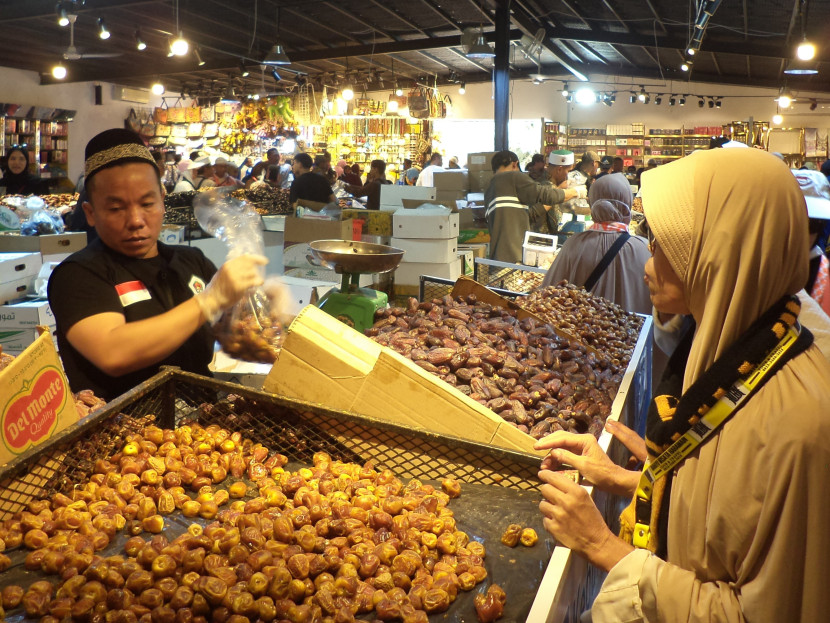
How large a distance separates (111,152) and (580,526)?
1.63 m

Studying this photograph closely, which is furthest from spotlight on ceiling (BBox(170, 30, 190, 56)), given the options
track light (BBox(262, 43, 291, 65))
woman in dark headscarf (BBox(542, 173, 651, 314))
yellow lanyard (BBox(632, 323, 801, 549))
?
yellow lanyard (BBox(632, 323, 801, 549))

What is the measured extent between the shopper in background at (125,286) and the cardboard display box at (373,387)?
0.23 metres

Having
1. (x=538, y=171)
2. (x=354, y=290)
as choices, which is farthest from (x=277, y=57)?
(x=354, y=290)

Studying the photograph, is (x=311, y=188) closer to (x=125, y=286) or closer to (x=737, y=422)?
(x=125, y=286)

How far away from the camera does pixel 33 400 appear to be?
1534 mm

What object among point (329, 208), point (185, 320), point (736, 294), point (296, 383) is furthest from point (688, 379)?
point (329, 208)

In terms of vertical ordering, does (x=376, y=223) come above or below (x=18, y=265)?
above

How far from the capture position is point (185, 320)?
6.22 feet

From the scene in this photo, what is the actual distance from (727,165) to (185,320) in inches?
54.8

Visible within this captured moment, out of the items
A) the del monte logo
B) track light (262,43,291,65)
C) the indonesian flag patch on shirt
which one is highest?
track light (262,43,291,65)

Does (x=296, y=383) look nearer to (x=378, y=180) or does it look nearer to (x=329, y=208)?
(x=329, y=208)

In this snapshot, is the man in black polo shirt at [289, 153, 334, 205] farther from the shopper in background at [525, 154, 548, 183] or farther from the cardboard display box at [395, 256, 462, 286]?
the cardboard display box at [395, 256, 462, 286]

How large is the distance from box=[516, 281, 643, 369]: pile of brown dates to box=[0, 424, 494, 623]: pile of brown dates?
169cm

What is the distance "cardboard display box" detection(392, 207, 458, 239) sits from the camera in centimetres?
566
